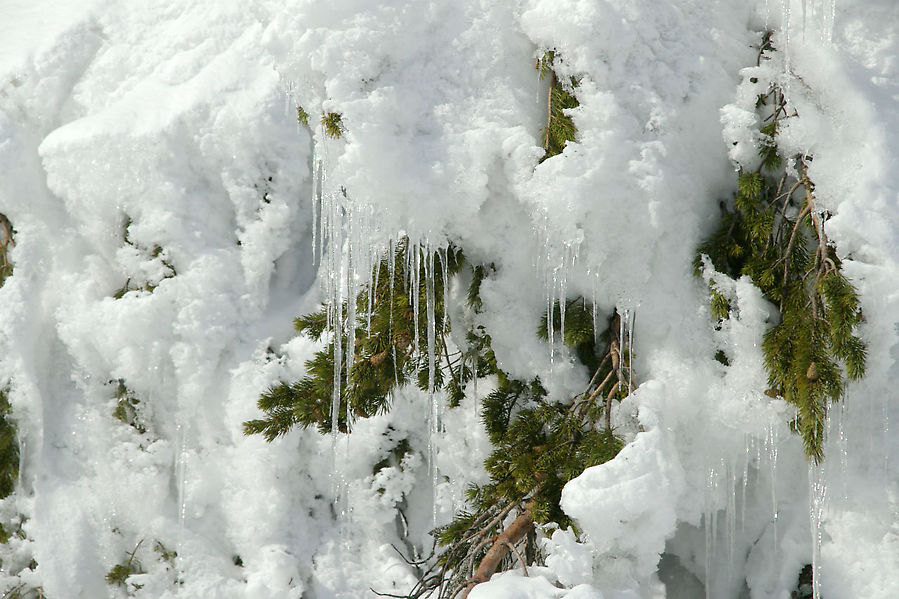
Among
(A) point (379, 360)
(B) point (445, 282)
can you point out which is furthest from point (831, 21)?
(A) point (379, 360)

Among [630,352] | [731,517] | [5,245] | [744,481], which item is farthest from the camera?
[5,245]

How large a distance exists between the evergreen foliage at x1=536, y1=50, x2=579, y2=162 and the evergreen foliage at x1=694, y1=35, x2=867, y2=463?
0.63 meters

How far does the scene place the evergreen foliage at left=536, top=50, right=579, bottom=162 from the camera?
2.37m

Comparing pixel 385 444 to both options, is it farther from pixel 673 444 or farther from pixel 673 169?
pixel 673 169

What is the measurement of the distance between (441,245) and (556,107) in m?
0.63

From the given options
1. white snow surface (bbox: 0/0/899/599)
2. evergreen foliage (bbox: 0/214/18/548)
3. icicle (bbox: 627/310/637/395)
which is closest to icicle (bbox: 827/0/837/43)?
white snow surface (bbox: 0/0/899/599)

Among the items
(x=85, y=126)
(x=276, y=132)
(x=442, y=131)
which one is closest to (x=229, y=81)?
(x=276, y=132)

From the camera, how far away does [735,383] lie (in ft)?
7.79

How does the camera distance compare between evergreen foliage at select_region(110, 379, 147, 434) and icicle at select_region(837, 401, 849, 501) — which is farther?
evergreen foliage at select_region(110, 379, 147, 434)

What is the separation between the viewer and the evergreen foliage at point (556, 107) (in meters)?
2.37

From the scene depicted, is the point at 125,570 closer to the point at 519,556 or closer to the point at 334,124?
the point at 519,556

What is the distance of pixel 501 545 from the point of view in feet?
7.34

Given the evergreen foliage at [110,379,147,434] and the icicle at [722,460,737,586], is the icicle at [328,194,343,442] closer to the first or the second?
the icicle at [722,460,737,586]

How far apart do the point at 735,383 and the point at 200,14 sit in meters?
3.83
